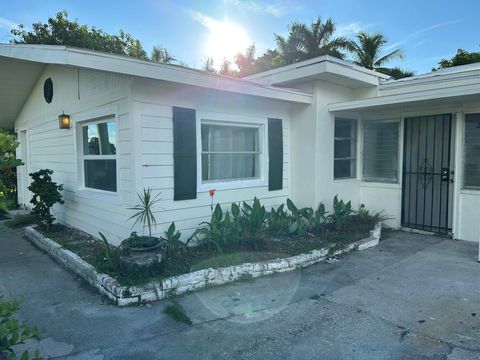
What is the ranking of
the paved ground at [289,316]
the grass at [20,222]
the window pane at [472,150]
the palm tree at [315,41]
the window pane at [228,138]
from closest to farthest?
the paved ground at [289,316] < the window pane at [228,138] < the window pane at [472,150] < the grass at [20,222] < the palm tree at [315,41]

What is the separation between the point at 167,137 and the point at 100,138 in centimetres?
161

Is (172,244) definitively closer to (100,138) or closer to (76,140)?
(100,138)

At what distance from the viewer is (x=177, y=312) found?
3449mm

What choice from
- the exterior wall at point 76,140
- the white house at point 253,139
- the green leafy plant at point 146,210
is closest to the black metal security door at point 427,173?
the white house at point 253,139

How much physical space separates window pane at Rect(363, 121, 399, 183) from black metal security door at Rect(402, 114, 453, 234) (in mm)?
227

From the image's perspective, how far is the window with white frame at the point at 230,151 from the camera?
18.6ft

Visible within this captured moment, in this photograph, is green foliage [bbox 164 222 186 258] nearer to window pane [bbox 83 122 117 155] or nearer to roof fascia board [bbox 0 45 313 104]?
window pane [bbox 83 122 117 155]

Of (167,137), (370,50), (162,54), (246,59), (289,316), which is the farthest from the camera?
(246,59)

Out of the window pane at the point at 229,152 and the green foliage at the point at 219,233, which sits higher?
the window pane at the point at 229,152

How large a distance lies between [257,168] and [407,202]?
3.20 meters

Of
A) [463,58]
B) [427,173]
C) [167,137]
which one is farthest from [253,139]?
[463,58]

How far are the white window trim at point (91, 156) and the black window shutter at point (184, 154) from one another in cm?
90

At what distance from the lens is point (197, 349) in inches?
112

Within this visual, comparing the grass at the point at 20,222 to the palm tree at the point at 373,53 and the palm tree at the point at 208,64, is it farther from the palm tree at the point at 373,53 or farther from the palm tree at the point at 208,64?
the palm tree at the point at 373,53
